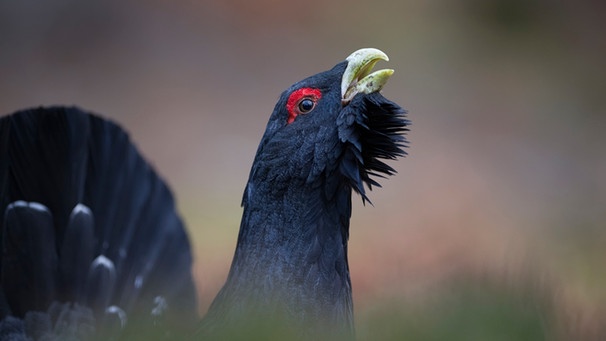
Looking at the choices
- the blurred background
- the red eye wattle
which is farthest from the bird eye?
the blurred background

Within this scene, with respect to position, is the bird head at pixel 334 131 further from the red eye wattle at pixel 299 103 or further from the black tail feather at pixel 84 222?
the black tail feather at pixel 84 222

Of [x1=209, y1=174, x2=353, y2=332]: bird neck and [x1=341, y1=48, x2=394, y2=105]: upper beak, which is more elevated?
[x1=341, y1=48, x2=394, y2=105]: upper beak

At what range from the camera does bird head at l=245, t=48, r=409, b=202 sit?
8.31 feet

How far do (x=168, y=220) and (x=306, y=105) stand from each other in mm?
1120

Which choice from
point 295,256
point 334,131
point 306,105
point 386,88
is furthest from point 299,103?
point 386,88

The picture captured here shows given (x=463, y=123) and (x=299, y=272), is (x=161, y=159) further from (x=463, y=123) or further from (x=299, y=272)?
(x=299, y=272)

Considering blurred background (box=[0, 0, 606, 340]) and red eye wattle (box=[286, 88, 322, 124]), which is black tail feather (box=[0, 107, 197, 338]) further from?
blurred background (box=[0, 0, 606, 340])

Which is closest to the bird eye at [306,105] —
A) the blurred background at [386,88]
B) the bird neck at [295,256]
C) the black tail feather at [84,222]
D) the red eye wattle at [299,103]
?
the red eye wattle at [299,103]

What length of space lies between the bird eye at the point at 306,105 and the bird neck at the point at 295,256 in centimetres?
22

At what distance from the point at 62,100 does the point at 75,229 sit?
3.78m

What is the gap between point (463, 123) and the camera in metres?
6.70

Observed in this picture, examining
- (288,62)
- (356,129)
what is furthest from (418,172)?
(356,129)

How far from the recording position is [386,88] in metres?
6.71

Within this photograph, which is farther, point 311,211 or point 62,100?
point 62,100
